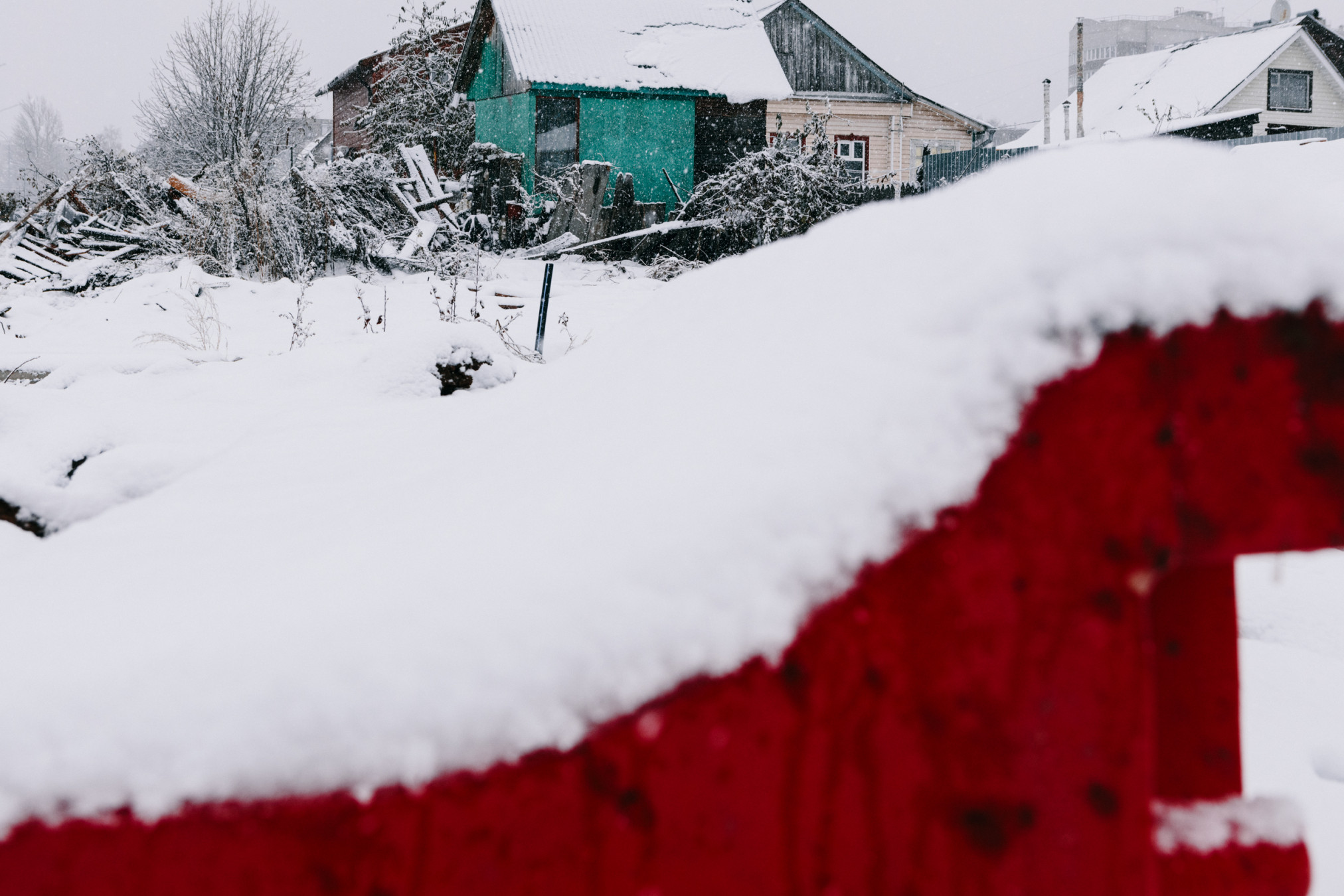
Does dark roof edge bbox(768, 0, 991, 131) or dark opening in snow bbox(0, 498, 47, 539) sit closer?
dark opening in snow bbox(0, 498, 47, 539)

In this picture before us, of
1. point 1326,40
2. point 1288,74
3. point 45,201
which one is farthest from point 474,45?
point 1326,40

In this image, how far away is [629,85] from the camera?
17.3 metres

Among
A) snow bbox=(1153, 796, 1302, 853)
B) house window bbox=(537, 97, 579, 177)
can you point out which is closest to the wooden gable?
house window bbox=(537, 97, 579, 177)

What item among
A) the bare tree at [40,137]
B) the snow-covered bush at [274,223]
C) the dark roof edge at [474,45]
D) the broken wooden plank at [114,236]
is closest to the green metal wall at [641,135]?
the dark roof edge at [474,45]

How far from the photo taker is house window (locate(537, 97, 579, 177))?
57.6ft

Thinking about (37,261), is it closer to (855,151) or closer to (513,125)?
(513,125)

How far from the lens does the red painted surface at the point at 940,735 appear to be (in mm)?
625

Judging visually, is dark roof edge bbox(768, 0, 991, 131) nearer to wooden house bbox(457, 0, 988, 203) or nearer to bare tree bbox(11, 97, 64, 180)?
wooden house bbox(457, 0, 988, 203)

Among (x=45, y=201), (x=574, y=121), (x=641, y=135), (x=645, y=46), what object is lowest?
(x=45, y=201)

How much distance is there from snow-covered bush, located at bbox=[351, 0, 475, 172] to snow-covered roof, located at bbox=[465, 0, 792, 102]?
8.38 ft

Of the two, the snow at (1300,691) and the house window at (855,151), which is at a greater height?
the house window at (855,151)

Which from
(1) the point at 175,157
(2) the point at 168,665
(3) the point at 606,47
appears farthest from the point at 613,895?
(1) the point at 175,157

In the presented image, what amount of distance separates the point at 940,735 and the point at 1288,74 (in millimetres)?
34406

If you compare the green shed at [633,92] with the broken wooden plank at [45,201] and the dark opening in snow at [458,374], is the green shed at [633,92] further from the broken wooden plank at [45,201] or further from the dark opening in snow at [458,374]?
the dark opening in snow at [458,374]
